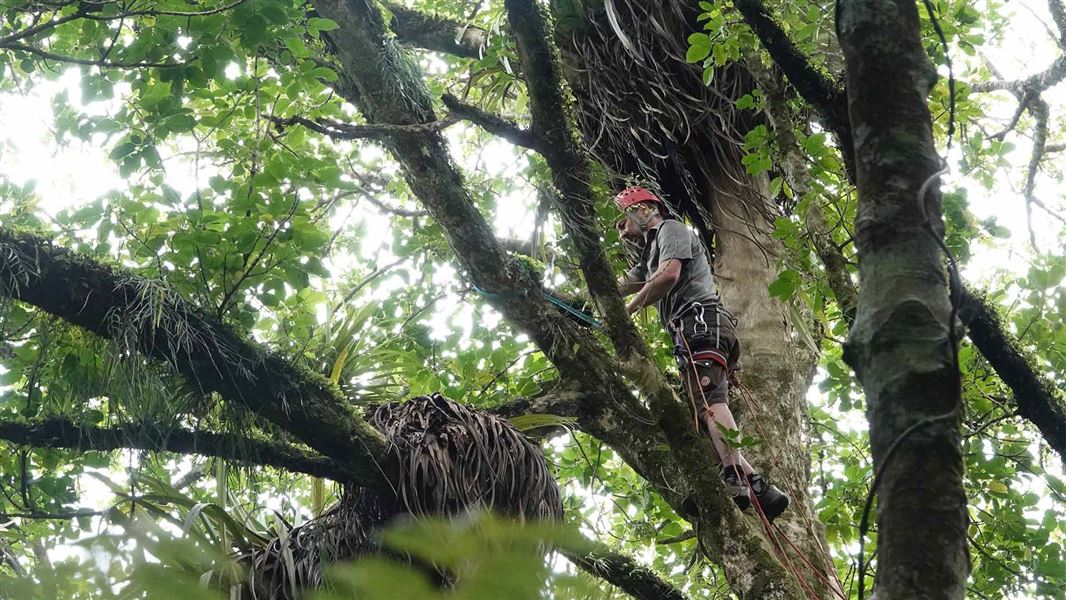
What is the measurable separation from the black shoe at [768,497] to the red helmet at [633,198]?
5.18 ft

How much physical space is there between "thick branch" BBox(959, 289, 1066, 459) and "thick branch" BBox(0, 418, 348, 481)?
6.74ft

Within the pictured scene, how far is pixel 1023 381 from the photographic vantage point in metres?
3.03

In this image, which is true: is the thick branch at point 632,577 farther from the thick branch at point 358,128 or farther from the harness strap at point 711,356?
the thick branch at point 358,128

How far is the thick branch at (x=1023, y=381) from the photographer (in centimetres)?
299

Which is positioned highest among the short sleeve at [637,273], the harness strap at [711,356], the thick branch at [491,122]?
the short sleeve at [637,273]

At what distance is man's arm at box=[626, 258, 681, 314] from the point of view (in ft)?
13.9

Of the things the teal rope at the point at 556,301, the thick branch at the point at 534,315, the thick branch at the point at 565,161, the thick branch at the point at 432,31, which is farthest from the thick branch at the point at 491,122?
the thick branch at the point at 432,31

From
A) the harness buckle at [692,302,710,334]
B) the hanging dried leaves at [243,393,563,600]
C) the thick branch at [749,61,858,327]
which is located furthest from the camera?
the harness buckle at [692,302,710,334]

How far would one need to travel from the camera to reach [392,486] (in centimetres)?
316

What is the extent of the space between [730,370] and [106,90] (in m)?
2.75

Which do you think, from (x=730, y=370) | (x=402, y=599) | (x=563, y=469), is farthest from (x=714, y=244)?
(x=402, y=599)

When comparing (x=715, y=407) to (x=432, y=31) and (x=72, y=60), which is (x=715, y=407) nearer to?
(x=72, y=60)

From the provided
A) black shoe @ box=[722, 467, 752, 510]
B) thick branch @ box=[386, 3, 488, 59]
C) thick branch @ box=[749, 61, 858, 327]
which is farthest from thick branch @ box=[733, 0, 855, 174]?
thick branch @ box=[386, 3, 488, 59]

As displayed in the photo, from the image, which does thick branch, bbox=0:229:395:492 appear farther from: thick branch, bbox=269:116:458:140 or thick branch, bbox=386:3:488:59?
thick branch, bbox=386:3:488:59
